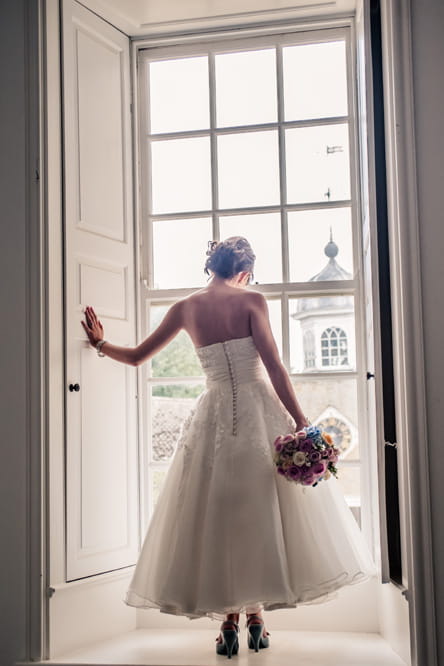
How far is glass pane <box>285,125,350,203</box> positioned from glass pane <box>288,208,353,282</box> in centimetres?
9

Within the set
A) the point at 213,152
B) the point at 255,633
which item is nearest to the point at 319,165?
the point at 213,152

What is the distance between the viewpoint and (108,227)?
3.62 meters

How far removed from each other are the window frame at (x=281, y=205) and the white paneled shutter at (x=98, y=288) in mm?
127

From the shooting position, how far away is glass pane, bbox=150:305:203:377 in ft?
12.6

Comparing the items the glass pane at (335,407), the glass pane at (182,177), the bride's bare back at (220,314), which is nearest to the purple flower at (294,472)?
the bride's bare back at (220,314)

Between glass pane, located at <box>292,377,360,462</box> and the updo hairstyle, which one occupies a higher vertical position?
the updo hairstyle

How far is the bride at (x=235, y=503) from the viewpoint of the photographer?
2.83 m

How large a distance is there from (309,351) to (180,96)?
4.98 feet

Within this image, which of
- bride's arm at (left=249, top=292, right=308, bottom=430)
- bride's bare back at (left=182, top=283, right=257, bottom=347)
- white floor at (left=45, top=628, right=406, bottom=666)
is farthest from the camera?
bride's bare back at (left=182, top=283, right=257, bottom=347)

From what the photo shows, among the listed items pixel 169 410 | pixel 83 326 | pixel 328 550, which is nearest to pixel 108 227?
pixel 83 326

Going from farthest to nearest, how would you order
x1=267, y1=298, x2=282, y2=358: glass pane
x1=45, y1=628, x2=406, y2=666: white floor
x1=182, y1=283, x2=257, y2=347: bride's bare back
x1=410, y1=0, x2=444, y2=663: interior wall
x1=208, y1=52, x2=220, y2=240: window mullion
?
x1=208, y1=52, x2=220, y2=240: window mullion
x1=267, y1=298, x2=282, y2=358: glass pane
x1=182, y1=283, x2=257, y2=347: bride's bare back
x1=45, y1=628, x2=406, y2=666: white floor
x1=410, y1=0, x2=444, y2=663: interior wall

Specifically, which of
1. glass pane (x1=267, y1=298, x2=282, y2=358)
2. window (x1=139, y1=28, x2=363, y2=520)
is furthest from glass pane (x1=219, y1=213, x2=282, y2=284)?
glass pane (x1=267, y1=298, x2=282, y2=358)

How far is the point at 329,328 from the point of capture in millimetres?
3686

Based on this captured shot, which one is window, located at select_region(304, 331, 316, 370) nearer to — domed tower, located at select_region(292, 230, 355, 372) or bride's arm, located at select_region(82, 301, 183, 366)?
domed tower, located at select_region(292, 230, 355, 372)
